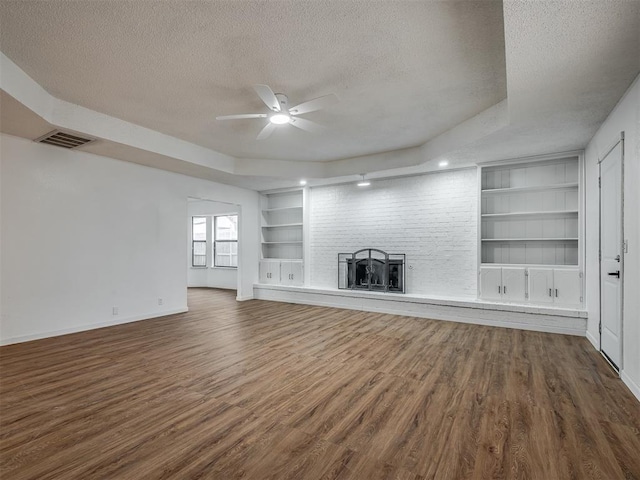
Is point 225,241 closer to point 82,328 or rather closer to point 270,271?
point 270,271

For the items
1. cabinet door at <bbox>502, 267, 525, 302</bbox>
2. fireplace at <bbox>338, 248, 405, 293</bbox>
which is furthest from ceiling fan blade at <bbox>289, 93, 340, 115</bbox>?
cabinet door at <bbox>502, 267, 525, 302</bbox>

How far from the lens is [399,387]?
2781 mm

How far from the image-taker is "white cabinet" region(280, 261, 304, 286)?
7.54 m

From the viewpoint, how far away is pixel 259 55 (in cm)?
277

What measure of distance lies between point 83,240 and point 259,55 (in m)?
3.86

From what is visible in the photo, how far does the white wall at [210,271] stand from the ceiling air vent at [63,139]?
5.14 meters

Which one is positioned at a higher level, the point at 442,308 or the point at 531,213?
the point at 531,213

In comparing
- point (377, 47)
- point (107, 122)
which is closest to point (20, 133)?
point (107, 122)

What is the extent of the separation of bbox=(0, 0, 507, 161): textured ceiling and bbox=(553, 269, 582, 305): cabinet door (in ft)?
9.13

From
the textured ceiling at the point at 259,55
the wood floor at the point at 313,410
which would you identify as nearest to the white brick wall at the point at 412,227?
the wood floor at the point at 313,410

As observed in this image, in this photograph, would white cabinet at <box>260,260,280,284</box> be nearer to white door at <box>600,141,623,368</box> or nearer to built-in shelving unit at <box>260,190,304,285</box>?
built-in shelving unit at <box>260,190,304,285</box>

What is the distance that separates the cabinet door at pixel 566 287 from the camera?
472 cm

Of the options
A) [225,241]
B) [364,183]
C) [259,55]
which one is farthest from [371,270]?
[225,241]

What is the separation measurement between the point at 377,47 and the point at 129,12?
1.84 m
